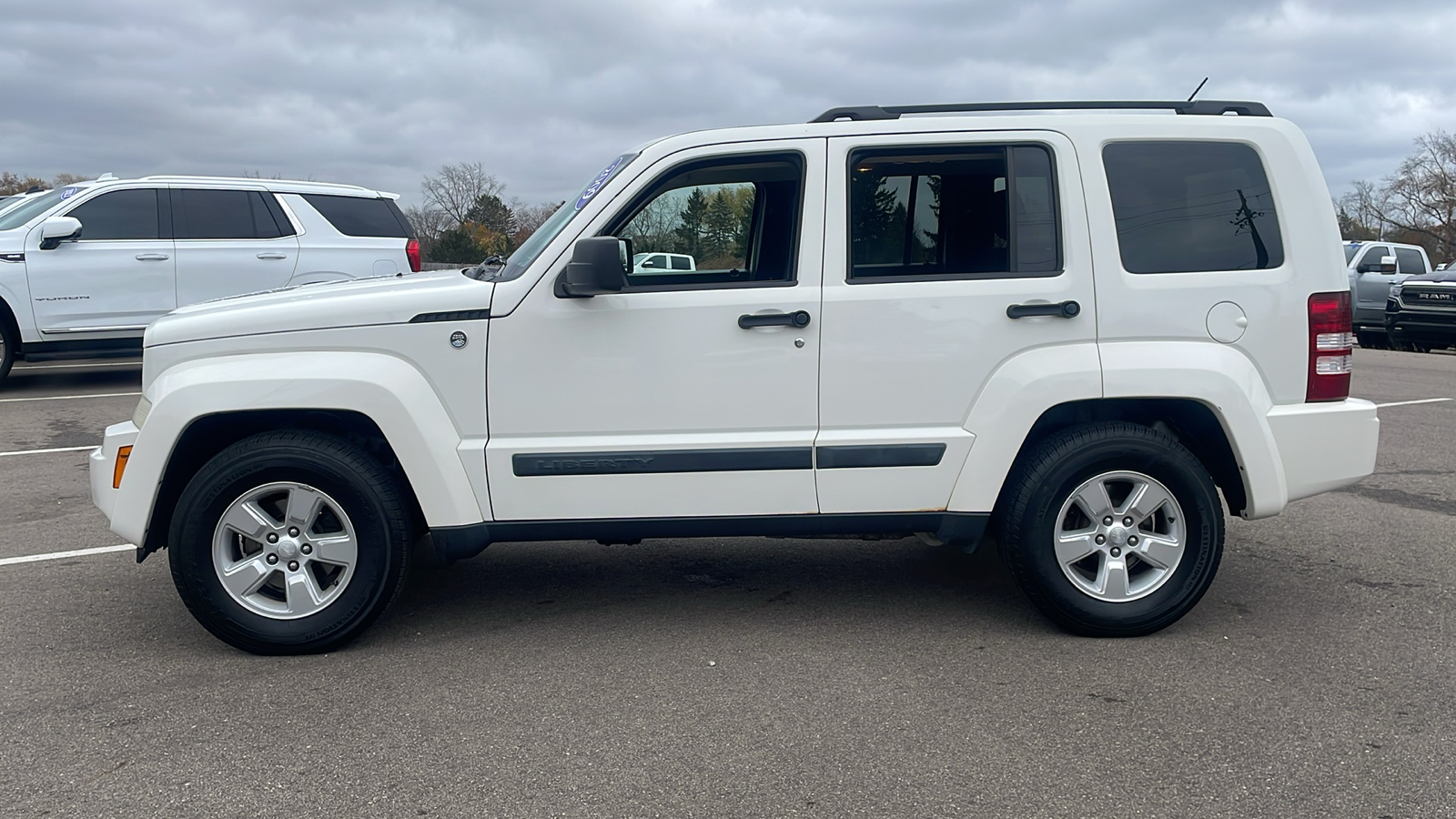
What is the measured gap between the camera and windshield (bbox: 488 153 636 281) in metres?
4.36

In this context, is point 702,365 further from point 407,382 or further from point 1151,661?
point 1151,661

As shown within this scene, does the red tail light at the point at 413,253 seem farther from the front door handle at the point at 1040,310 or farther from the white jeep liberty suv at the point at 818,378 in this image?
the front door handle at the point at 1040,310

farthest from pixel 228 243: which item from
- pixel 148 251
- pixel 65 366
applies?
pixel 65 366

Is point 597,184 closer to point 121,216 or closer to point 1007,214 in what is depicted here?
point 1007,214

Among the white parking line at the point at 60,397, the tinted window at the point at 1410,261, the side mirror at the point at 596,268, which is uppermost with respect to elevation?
the tinted window at the point at 1410,261

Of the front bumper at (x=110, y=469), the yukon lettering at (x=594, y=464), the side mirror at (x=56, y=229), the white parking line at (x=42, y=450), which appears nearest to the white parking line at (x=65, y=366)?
the side mirror at (x=56, y=229)

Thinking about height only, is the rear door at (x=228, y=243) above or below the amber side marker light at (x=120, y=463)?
above

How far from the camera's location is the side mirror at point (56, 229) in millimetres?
10789

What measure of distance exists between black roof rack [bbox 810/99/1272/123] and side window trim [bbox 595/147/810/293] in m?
0.23

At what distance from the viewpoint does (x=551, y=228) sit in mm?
4531

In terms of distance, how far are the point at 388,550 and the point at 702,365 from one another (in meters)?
1.36

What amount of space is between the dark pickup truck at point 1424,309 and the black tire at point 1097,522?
643 inches

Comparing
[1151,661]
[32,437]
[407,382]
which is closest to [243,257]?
[32,437]

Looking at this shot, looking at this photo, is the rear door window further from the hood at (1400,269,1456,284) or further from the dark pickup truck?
the hood at (1400,269,1456,284)
